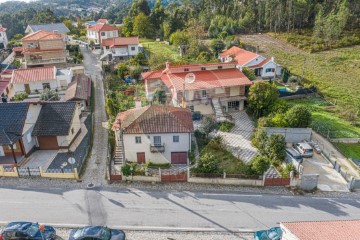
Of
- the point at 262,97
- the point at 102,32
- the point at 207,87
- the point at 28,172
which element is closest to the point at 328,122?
the point at 262,97

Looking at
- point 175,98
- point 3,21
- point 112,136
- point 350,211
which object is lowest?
point 350,211

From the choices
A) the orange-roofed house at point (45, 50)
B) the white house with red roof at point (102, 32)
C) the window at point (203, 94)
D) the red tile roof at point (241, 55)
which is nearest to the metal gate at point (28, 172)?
the window at point (203, 94)

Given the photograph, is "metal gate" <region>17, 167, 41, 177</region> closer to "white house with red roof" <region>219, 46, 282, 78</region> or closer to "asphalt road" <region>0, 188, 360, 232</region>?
"asphalt road" <region>0, 188, 360, 232</region>

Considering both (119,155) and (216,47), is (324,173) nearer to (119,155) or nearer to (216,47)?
(119,155)

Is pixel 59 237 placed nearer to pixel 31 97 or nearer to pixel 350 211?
pixel 350 211

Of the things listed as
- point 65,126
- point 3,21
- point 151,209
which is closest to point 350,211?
point 151,209

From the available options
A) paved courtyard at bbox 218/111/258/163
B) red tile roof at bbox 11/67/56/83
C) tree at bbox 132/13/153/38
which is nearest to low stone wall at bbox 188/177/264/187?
paved courtyard at bbox 218/111/258/163
